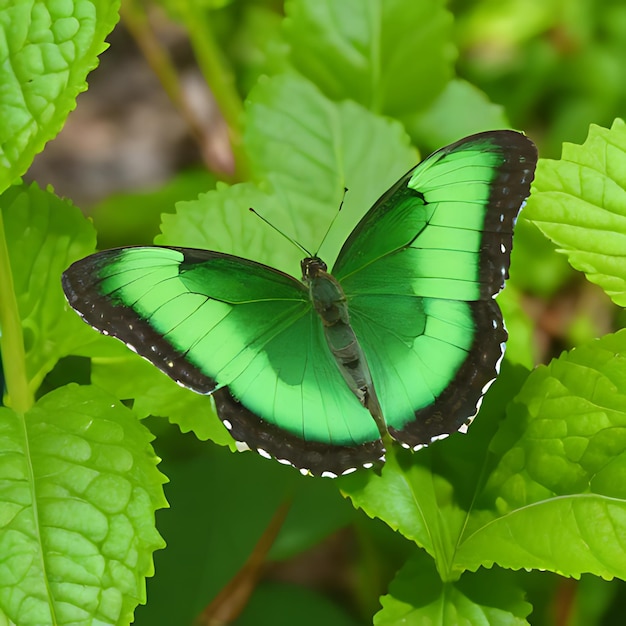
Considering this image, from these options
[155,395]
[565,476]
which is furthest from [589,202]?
[155,395]

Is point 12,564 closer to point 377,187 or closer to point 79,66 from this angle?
point 79,66

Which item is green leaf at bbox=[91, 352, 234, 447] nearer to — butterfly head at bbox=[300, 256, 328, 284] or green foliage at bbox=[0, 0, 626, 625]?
green foliage at bbox=[0, 0, 626, 625]

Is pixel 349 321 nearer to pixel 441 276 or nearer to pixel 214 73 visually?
pixel 441 276

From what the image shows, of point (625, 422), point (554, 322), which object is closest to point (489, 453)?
point (625, 422)

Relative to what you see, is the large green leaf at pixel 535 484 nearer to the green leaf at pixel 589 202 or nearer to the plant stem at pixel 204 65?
the green leaf at pixel 589 202

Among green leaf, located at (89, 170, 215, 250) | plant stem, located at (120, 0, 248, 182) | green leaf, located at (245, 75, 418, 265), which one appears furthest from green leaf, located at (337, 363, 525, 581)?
green leaf, located at (89, 170, 215, 250)

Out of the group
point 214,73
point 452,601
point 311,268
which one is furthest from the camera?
point 214,73

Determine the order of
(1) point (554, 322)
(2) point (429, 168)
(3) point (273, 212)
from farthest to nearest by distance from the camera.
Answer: (1) point (554, 322) < (3) point (273, 212) < (2) point (429, 168)

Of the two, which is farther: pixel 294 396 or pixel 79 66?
pixel 294 396
